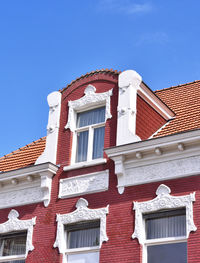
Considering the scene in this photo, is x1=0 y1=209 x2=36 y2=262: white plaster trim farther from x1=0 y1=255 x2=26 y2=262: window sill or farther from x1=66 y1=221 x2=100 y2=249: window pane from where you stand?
x1=66 y1=221 x2=100 y2=249: window pane

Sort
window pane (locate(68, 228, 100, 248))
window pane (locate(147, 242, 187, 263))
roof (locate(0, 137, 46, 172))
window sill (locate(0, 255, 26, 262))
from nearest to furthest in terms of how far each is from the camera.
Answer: window pane (locate(147, 242, 187, 263)), window pane (locate(68, 228, 100, 248)), window sill (locate(0, 255, 26, 262)), roof (locate(0, 137, 46, 172))

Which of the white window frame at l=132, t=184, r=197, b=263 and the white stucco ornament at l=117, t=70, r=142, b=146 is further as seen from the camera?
the white stucco ornament at l=117, t=70, r=142, b=146

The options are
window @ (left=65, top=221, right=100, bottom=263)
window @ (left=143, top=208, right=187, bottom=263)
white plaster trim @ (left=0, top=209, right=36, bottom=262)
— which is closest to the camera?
window @ (left=143, top=208, right=187, bottom=263)

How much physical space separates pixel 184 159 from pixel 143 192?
1.43m

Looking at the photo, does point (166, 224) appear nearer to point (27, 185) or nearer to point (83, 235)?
point (83, 235)

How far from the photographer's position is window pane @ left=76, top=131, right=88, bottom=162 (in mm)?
17559

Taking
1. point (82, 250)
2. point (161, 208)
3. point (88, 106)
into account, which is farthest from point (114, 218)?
point (88, 106)

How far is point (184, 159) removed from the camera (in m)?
15.3

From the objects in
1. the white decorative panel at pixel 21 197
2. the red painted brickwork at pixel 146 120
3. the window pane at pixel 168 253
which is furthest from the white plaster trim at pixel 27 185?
the window pane at pixel 168 253

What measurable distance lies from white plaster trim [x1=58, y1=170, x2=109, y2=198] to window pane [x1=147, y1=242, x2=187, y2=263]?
2.38m

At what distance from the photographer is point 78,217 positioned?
53.5ft

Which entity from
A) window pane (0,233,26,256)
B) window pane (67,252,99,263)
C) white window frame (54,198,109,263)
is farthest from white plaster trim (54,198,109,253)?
window pane (0,233,26,256)

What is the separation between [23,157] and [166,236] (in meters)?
6.92

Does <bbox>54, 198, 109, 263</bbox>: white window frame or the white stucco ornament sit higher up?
the white stucco ornament
